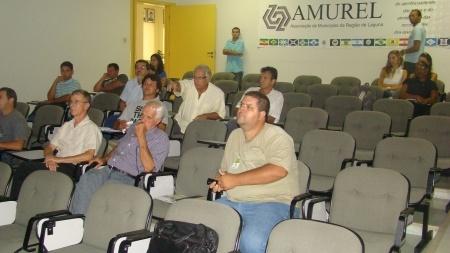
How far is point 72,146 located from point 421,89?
434 cm

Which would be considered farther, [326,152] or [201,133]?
[201,133]

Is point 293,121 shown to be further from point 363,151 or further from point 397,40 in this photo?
point 397,40

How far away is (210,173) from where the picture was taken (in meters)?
4.03

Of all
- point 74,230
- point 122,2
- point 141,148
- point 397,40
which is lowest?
point 74,230

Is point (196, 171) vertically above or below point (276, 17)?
below

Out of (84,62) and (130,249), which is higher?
(84,62)

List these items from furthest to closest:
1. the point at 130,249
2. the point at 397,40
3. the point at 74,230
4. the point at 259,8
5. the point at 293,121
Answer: the point at 259,8 → the point at 397,40 → the point at 293,121 → the point at 74,230 → the point at 130,249

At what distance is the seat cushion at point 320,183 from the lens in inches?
163

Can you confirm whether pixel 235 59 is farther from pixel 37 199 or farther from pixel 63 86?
pixel 37 199

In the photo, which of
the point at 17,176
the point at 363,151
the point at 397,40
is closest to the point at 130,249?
the point at 17,176

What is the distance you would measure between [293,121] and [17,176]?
9.23 feet

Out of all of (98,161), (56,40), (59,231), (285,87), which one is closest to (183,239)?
(59,231)

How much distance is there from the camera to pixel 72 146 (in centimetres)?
445

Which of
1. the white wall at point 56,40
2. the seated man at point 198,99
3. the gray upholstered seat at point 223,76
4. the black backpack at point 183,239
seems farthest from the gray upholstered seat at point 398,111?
the white wall at point 56,40
